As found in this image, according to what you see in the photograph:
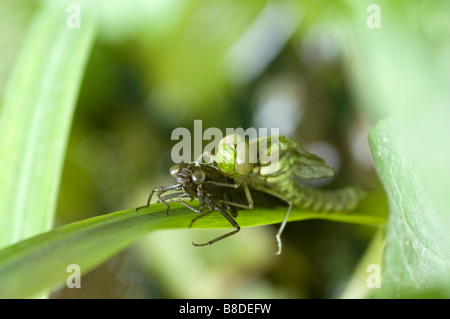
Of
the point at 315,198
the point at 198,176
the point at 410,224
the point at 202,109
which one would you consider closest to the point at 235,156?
the point at 198,176

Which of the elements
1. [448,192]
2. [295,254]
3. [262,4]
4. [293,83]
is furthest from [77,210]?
[448,192]

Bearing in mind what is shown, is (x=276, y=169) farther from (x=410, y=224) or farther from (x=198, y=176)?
(x=410, y=224)

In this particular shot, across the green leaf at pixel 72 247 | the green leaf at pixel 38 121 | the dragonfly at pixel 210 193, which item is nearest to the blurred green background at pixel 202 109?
the green leaf at pixel 38 121

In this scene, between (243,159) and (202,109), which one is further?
(202,109)

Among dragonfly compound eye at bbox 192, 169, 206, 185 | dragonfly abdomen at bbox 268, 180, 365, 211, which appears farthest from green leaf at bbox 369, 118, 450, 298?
dragonfly compound eye at bbox 192, 169, 206, 185

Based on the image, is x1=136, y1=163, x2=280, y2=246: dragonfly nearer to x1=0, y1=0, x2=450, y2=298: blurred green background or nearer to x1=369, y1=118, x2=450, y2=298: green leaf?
x1=369, y1=118, x2=450, y2=298: green leaf

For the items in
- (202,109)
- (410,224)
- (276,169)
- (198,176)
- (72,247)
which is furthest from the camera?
(202,109)
